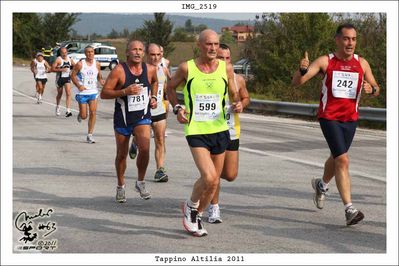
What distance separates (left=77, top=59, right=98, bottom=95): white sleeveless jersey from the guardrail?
5.99m

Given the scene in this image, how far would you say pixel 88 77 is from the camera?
1692 cm

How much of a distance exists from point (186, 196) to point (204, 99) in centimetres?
259

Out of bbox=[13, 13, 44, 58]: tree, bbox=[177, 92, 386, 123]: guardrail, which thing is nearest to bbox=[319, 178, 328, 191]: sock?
bbox=[177, 92, 386, 123]: guardrail

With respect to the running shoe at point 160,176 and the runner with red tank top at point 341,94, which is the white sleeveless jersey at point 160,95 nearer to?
the running shoe at point 160,176

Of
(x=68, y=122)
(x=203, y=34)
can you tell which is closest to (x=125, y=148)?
(x=203, y=34)

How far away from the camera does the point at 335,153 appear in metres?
8.52

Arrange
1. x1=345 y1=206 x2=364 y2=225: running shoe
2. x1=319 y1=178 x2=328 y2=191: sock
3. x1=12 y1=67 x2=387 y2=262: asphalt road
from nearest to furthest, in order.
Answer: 1. x1=12 y1=67 x2=387 y2=262: asphalt road
2. x1=345 y1=206 x2=364 y2=225: running shoe
3. x1=319 y1=178 x2=328 y2=191: sock

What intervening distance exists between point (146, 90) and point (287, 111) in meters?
12.7

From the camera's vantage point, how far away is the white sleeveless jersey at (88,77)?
16719 mm

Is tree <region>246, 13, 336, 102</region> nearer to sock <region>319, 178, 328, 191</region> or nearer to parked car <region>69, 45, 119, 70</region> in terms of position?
sock <region>319, 178, 328, 191</region>

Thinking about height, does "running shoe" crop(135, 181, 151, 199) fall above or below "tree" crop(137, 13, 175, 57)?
below
